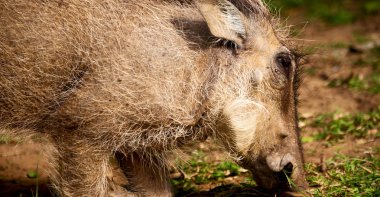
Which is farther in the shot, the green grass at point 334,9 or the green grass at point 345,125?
the green grass at point 334,9

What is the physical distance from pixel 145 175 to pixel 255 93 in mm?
845

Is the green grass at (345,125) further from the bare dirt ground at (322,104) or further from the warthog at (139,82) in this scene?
the warthog at (139,82)

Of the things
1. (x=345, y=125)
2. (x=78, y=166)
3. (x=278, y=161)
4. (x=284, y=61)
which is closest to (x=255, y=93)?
(x=284, y=61)

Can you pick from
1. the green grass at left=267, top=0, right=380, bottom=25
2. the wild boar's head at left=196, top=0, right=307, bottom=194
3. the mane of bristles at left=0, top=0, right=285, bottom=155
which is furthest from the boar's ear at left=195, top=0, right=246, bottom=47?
the green grass at left=267, top=0, right=380, bottom=25

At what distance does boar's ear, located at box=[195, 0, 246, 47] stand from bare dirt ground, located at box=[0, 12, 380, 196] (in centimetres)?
61

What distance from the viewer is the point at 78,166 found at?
318cm

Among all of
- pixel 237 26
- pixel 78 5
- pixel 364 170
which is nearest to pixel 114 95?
pixel 78 5

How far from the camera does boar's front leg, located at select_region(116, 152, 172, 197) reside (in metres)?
3.55

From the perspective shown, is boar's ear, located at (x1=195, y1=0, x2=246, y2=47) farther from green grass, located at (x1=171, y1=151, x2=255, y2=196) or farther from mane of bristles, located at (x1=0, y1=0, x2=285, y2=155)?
green grass, located at (x1=171, y1=151, x2=255, y2=196)

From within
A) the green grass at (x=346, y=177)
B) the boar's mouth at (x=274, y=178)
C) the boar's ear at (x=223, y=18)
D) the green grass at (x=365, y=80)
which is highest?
the boar's ear at (x=223, y=18)

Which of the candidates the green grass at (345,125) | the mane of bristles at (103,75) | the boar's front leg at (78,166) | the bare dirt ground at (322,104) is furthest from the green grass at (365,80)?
the boar's front leg at (78,166)

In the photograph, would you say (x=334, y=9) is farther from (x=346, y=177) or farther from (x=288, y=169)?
(x=288, y=169)

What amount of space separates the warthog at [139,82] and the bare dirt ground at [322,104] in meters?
0.41

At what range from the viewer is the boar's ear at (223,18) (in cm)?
318
